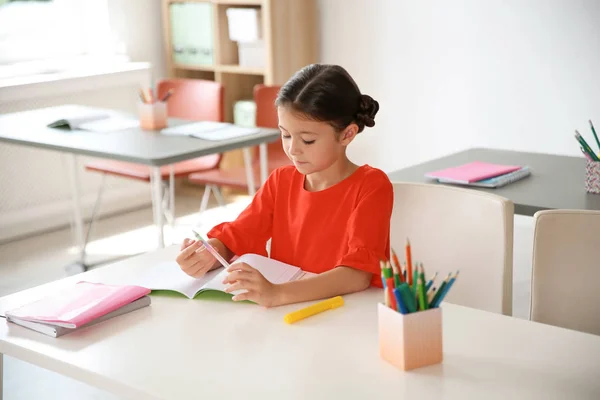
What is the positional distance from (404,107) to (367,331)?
3557 millimetres

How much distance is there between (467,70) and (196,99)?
1451 millimetres

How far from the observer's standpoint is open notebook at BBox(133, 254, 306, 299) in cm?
173

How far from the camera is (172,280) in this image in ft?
5.90

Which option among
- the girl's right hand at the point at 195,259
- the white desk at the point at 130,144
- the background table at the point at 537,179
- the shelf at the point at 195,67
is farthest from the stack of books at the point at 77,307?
the shelf at the point at 195,67

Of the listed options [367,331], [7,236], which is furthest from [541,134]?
[367,331]

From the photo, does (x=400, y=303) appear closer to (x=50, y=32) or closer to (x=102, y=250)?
(x=102, y=250)

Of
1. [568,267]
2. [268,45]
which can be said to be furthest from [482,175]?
[268,45]

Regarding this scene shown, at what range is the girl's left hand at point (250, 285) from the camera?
63.9 inches

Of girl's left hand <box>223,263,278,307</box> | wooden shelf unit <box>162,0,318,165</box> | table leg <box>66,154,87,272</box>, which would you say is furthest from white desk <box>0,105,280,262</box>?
girl's left hand <box>223,263,278,307</box>

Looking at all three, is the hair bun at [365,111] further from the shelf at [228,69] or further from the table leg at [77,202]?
the shelf at [228,69]

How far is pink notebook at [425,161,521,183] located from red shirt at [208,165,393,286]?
0.85 metres

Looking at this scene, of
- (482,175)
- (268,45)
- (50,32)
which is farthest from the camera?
(50,32)

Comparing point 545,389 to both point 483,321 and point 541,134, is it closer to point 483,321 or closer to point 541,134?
point 483,321

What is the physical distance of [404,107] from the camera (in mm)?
4969
